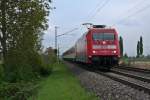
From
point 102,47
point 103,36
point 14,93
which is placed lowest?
point 14,93

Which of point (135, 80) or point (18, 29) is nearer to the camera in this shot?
point (135, 80)

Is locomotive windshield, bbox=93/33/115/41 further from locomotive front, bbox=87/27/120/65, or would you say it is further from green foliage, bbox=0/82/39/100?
green foliage, bbox=0/82/39/100

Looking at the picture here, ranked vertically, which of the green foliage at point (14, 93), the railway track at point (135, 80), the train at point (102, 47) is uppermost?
the train at point (102, 47)

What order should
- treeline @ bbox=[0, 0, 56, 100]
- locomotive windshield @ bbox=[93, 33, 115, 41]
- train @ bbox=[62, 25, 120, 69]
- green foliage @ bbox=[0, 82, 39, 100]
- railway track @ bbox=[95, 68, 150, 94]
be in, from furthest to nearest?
1. locomotive windshield @ bbox=[93, 33, 115, 41]
2. train @ bbox=[62, 25, 120, 69]
3. treeline @ bbox=[0, 0, 56, 100]
4. railway track @ bbox=[95, 68, 150, 94]
5. green foliage @ bbox=[0, 82, 39, 100]

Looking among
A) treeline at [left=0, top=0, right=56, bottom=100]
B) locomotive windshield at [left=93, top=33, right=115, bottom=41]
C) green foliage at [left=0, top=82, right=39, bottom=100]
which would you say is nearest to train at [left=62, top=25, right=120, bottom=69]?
locomotive windshield at [left=93, top=33, right=115, bottom=41]

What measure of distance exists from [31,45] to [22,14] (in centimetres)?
280

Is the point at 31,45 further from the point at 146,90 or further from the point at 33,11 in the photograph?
the point at 146,90

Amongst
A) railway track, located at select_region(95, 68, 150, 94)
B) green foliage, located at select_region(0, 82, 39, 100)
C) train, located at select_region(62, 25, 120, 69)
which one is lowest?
green foliage, located at select_region(0, 82, 39, 100)

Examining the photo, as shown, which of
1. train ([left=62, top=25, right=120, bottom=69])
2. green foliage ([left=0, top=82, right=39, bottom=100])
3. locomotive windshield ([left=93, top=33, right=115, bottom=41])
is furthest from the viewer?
locomotive windshield ([left=93, top=33, right=115, bottom=41])

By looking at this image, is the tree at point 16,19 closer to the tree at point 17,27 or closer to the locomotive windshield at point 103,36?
the tree at point 17,27

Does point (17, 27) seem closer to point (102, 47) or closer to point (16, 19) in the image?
point (16, 19)

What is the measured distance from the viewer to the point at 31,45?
116ft

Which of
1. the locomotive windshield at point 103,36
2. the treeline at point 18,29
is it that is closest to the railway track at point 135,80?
the treeline at point 18,29

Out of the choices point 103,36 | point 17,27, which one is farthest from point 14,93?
point 103,36
